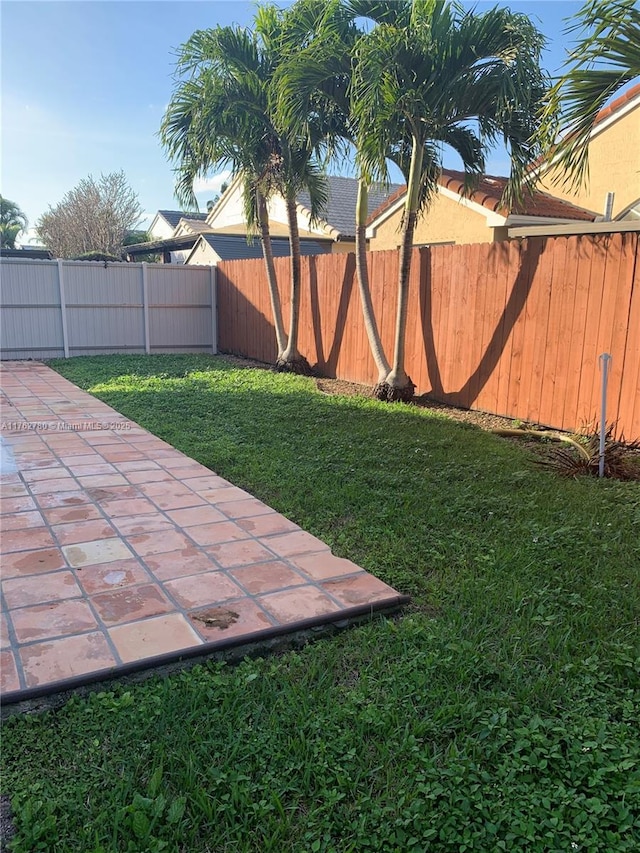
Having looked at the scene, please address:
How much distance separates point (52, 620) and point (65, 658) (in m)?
0.35

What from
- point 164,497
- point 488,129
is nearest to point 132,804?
point 164,497

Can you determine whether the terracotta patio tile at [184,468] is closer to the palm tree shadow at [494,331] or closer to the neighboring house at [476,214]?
the palm tree shadow at [494,331]

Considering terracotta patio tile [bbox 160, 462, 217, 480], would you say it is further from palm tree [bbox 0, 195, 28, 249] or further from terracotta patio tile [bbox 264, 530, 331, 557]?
palm tree [bbox 0, 195, 28, 249]

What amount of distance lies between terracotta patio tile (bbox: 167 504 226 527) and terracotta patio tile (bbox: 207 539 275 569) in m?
0.42

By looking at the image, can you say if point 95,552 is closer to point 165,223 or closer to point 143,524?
point 143,524

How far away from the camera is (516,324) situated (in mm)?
6695

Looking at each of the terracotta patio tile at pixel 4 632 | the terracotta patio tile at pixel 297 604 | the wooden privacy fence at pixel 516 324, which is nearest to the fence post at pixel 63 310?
the wooden privacy fence at pixel 516 324

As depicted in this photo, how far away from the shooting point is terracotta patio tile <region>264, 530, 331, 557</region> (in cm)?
354

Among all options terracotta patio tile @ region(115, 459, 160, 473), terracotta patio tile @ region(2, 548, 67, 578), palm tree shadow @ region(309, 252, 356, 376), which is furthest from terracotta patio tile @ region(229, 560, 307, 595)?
palm tree shadow @ region(309, 252, 356, 376)

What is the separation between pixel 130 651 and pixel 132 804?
82cm

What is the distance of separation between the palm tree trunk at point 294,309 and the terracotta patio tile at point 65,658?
828 cm

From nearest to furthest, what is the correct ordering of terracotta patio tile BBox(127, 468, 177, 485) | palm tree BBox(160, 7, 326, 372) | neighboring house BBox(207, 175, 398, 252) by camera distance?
terracotta patio tile BBox(127, 468, 177, 485), palm tree BBox(160, 7, 326, 372), neighboring house BBox(207, 175, 398, 252)

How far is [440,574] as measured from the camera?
3240 millimetres

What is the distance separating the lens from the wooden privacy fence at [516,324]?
18.5ft
